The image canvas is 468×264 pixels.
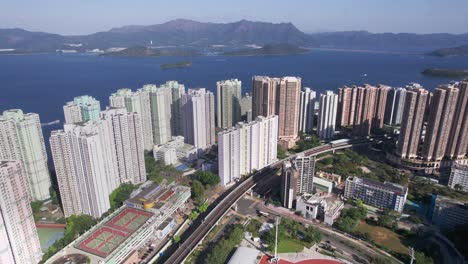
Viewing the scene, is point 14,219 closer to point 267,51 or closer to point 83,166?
point 83,166

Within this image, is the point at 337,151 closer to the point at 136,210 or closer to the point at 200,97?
the point at 200,97

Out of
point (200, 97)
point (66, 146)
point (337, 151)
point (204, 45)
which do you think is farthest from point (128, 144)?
point (204, 45)

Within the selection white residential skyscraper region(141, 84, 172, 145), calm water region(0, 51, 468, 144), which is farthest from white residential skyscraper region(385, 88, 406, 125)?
white residential skyscraper region(141, 84, 172, 145)

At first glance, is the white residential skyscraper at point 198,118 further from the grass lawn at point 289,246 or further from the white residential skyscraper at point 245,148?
the grass lawn at point 289,246

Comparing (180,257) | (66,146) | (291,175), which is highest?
(66,146)

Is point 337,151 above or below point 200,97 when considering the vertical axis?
below

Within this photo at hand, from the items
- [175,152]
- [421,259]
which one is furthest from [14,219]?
[421,259]

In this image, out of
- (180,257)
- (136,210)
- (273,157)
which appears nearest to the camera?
(180,257)
